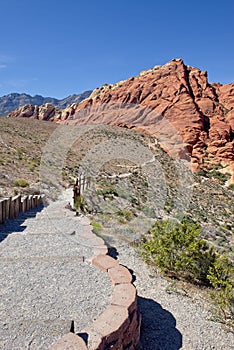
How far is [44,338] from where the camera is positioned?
2.98 meters

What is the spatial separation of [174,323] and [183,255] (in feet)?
6.82

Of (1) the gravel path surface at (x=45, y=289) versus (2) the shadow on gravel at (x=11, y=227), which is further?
(2) the shadow on gravel at (x=11, y=227)

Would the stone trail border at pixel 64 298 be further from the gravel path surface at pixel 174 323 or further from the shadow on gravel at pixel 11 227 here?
the shadow on gravel at pixel 11 227

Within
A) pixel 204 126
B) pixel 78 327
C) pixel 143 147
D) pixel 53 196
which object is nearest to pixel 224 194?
pixel 143 147

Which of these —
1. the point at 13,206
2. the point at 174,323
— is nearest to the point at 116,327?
the point at 174,323

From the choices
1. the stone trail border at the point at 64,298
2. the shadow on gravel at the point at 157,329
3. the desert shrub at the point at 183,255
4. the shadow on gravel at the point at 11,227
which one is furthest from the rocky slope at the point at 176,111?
the shadow on gravel at the point at 157,329

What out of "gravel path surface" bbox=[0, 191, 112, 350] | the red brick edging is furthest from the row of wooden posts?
the red brick edging

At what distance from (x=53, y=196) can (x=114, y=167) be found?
57.8 ft

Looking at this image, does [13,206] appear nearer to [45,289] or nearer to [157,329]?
[45,289]

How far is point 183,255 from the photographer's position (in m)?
6.58

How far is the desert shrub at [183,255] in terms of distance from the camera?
6584mm

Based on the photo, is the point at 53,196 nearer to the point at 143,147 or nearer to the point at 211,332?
the point at 211,332

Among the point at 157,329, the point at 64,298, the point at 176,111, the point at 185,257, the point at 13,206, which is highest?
the point at 176,111

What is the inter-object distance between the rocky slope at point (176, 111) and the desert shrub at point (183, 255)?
4125 cm
